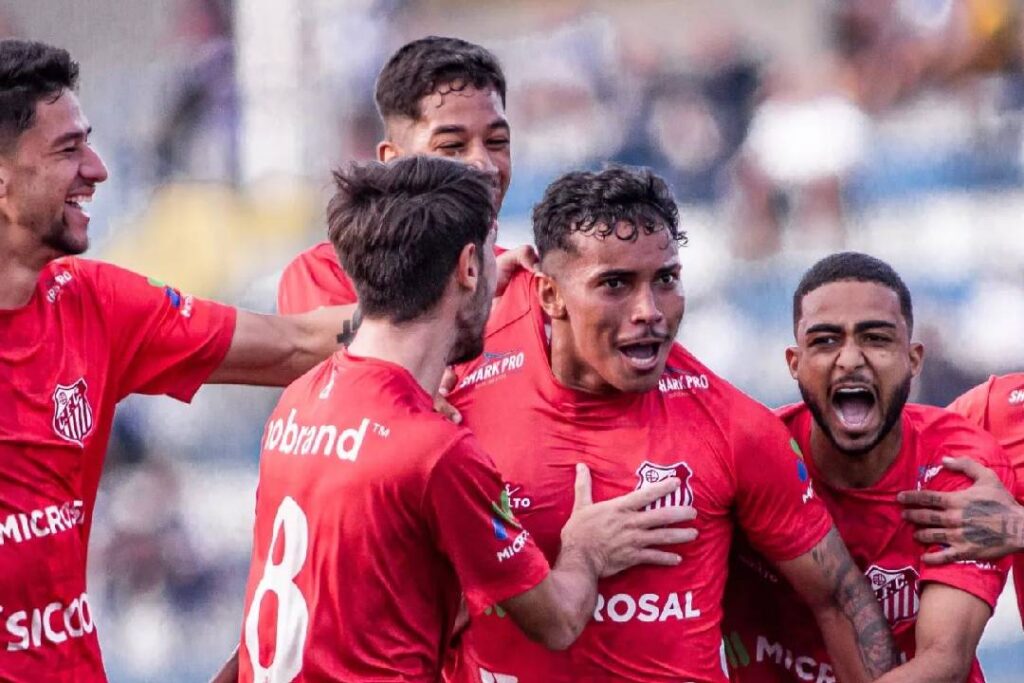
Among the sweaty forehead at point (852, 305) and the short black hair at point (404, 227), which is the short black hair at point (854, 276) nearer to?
the sweaty forehead at point (852, 305)

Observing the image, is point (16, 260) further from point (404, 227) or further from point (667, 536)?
point (667, 536)

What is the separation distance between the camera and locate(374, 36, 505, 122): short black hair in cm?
471

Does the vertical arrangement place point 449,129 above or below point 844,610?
above

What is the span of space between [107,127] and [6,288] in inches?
245

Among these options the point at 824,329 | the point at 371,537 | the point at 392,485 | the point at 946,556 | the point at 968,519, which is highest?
the point at 824,329

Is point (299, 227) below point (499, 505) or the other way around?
the other way around

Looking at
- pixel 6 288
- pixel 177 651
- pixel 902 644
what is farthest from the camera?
pixel 177 651

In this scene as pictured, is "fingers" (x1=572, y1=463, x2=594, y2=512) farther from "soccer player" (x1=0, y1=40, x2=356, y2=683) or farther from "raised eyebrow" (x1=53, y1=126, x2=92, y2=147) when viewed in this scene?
"raised eyebrow" (x1=53, y1=126, x2=92, y2=147)

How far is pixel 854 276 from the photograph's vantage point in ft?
13.9

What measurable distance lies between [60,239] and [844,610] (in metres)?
2.07

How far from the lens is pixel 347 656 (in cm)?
329

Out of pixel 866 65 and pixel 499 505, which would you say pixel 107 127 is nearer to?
pixel 866 65

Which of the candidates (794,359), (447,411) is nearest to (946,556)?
(794,359)

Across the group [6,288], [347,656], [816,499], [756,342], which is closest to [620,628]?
[816,499]
